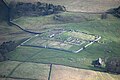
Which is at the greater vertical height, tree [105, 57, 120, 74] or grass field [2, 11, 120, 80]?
grass field [2, 11, 120, 80]

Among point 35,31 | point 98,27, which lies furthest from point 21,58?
point 98,27

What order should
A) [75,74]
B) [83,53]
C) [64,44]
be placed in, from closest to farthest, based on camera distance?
[75,74] → [83,53] → [64,44]

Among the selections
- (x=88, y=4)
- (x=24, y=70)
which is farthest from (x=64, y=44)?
(x=88, y=4)

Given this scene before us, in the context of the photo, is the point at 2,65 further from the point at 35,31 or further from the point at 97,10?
the point at 97,10

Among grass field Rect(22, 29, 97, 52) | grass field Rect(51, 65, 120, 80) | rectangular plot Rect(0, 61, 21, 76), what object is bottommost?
grass field Rect(51, 65, 120, 80)

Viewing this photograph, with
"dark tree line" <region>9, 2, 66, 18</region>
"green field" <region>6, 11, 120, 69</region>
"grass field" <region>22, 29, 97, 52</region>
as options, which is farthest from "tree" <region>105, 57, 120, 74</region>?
"dark tree line" <region>9, 2, 66, 18</region>

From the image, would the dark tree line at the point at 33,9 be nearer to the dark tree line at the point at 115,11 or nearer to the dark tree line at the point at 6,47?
the dark tree line at the point at 115,11

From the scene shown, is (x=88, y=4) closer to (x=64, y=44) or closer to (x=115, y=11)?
(x=115, y=11)

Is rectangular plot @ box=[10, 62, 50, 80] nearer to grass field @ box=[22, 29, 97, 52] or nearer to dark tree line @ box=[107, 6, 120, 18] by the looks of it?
grass field @ box=[22, 29, 97, 52]

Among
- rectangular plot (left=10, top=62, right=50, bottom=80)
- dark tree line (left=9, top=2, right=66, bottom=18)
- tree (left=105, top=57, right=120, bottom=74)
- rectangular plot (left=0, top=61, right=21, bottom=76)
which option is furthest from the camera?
dark tree line (left=9, top=2, right=66, bottom=18)

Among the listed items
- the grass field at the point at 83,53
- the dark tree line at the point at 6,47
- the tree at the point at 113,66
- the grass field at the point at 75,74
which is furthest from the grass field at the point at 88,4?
the grass field at the point at 75,74
